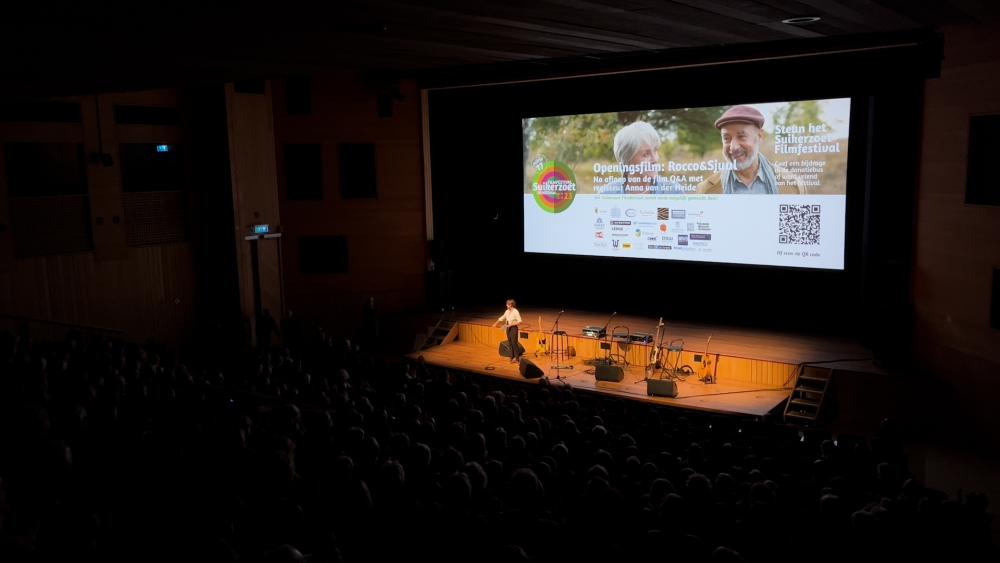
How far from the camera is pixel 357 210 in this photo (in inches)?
618

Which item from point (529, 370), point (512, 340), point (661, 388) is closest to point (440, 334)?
point (512, 340)

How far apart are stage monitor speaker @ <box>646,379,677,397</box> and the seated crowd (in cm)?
289

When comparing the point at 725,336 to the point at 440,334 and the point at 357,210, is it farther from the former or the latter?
the point at 357,210

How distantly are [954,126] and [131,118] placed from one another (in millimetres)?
12896

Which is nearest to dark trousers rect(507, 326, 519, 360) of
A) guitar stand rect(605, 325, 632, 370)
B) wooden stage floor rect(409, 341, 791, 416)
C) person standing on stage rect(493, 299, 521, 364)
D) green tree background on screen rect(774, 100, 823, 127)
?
person standing on stage rect(493, 299, 521, 364)

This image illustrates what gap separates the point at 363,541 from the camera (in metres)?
4.21

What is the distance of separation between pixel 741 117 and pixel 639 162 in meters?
2.01

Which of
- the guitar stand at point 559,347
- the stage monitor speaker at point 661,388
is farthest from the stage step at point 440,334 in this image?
the stage monitor speaker at point 661,388

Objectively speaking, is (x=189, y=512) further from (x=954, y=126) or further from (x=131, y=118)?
(x=131, y=118)

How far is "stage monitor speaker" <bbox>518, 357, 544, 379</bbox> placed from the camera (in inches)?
471

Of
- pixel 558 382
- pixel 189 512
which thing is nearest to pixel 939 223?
pixel 558 382

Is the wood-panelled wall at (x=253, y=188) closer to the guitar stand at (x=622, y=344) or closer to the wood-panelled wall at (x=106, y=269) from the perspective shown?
the wood-panelled wall at (x=106, y=269)

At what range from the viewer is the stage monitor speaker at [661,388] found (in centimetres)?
1079

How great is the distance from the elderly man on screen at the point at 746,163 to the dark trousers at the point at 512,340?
4.25m
